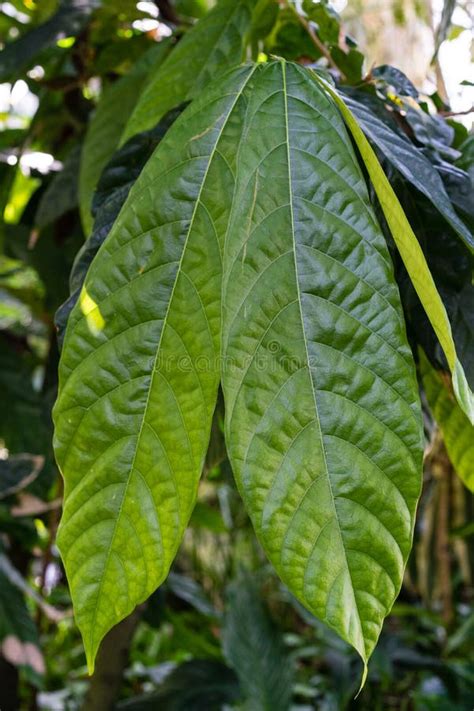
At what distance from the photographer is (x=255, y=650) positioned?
54.0 inches

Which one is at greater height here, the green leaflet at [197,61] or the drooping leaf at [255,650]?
the green leaflet at [197,61]

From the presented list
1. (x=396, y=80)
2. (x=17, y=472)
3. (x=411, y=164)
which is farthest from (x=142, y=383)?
(x=17, y=472)

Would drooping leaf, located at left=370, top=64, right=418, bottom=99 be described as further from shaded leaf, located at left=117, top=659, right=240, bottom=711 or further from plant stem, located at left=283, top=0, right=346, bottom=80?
shaded leaf, located at left=117, top=659, right=240, bottom=711

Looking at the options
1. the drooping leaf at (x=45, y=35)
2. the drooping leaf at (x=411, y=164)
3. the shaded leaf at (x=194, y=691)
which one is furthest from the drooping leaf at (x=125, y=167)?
the shaded leaf at (x=194, y=691)

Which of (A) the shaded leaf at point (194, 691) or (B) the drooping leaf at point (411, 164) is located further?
(A) the shaded leaf at point (194, 691)

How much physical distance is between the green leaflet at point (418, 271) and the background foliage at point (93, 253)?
4 cm

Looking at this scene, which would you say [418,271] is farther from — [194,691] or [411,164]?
[194,691]

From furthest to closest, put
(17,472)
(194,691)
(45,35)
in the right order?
(194,691) < (17,472) < (45,35)

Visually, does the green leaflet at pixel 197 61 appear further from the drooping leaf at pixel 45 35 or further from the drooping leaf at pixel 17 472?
the drooping leaf at pixel 17 472

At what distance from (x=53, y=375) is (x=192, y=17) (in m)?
0.59

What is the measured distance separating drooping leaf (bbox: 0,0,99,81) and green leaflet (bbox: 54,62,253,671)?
1.45ft

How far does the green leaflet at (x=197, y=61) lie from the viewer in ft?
1.93

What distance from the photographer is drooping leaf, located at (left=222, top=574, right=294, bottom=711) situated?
1.31 metres

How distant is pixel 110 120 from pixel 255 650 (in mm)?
987
